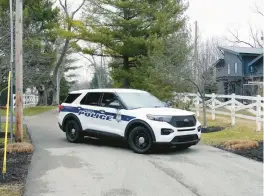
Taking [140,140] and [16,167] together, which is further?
[140,140]

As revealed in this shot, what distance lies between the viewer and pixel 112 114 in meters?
10.8

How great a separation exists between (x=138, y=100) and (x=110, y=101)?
82cm

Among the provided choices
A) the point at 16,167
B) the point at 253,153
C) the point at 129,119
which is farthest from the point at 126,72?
the point at 16,167

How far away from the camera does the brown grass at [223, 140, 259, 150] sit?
10.7 m

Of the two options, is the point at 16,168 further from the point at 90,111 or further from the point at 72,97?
the point at 72,97

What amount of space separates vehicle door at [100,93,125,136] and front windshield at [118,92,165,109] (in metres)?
0.23

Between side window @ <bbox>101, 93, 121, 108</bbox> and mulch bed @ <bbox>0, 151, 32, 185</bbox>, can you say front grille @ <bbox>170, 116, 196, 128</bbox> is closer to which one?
side window @ <bbox>101, 93, 121, 108</bbox>

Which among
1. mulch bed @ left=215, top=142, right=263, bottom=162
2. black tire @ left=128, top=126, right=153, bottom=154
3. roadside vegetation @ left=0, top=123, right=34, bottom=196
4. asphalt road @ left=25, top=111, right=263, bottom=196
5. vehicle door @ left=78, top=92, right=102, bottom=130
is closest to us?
roadside vegetation @ left=0, top=123, right=34, bottom=196

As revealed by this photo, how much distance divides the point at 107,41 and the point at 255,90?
1480 cm

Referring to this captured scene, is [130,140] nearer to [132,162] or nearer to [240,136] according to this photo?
[132,162]

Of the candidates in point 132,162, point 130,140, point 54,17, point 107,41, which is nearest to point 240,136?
point 130,140

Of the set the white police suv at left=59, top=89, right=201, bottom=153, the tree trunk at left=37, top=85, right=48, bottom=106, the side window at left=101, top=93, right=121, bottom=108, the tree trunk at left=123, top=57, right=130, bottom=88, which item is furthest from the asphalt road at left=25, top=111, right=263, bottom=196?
the tree trunk at left=37, top=85, right=48, bottom=106

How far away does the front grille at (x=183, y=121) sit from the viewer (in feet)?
32.1

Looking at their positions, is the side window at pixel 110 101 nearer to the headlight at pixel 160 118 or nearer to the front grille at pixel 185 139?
the headlight at pixel 160 118
